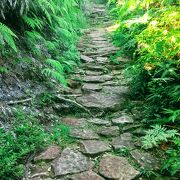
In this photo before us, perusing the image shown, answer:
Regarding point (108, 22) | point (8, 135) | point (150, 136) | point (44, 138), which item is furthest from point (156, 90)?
point (108, 22)

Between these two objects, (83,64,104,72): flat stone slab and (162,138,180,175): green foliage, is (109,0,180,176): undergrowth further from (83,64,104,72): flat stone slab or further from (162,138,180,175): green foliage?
(83,64,104,72): flat stone slab

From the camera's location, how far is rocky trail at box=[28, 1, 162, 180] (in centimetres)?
276

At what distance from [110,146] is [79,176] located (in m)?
0.67

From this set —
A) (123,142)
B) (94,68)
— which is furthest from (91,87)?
(123,142)

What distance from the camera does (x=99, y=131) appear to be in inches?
140

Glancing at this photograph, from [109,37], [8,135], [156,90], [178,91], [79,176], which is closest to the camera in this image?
[79,176]

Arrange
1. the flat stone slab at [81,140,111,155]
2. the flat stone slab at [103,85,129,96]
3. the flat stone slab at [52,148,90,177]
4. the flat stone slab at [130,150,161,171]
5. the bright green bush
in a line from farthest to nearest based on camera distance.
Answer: the flat stone slab at [103,85,129,96] < the bright green bush < the flat stone slab at [81,140,111,155] < the flat stone slab at [130,150,161,171] < the flat stone slab at [52,148,90,177]

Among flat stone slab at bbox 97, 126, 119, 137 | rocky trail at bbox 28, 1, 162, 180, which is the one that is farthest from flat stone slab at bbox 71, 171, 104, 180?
flat stone slab at bbox 97, 126, 119, 137

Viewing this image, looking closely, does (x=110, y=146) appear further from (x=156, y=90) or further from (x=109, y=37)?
(x=109, y=37)

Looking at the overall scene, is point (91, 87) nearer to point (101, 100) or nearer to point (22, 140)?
point (101, 100)

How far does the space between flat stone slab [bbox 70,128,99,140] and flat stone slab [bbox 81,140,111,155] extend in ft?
0.36

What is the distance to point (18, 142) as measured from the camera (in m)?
3.03

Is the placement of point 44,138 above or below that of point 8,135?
below

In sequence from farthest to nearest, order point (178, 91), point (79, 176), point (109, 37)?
point (109, 37) < point (178, 91) < point (79, 176)
